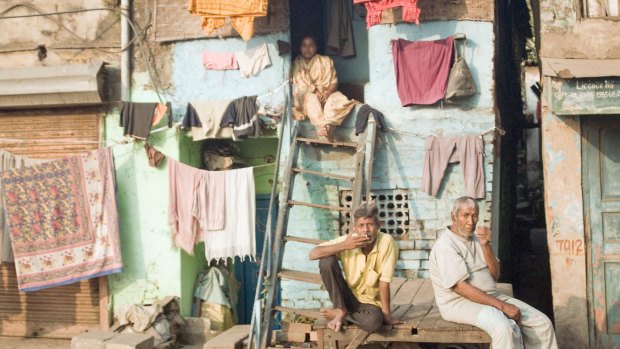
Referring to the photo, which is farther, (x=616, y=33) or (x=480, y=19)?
(x=480, y=19)

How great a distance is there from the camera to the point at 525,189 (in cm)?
1984

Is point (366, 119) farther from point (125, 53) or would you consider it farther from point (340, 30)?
point (125, 53)

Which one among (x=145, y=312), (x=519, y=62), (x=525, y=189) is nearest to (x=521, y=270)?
(x=519, y=62)

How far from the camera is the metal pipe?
10945 millimetres

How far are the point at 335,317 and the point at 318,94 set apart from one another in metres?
4.28

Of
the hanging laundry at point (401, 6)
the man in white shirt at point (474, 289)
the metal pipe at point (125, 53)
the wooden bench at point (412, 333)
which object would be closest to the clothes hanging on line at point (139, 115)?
the metal pipe at point (125, 53)

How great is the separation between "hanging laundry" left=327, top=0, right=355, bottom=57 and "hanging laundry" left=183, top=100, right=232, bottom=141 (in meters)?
1.78

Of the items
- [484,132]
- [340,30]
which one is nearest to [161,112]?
[340,30]

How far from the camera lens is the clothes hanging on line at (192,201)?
1066 cm

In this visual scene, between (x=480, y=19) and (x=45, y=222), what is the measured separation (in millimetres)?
6359

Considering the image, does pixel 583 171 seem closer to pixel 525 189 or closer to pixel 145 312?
pixel 145 312

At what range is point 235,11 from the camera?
9.77 meters

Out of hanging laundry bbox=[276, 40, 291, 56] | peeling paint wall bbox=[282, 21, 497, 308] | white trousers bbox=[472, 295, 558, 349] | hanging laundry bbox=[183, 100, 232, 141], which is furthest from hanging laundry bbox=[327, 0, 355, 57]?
white trousers bbox=[472, 295, 558, 349]

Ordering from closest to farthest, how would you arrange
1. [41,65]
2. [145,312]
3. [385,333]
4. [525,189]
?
1. [385,333]
2. [145,312]
3. [41,65]
4. [525,189]
